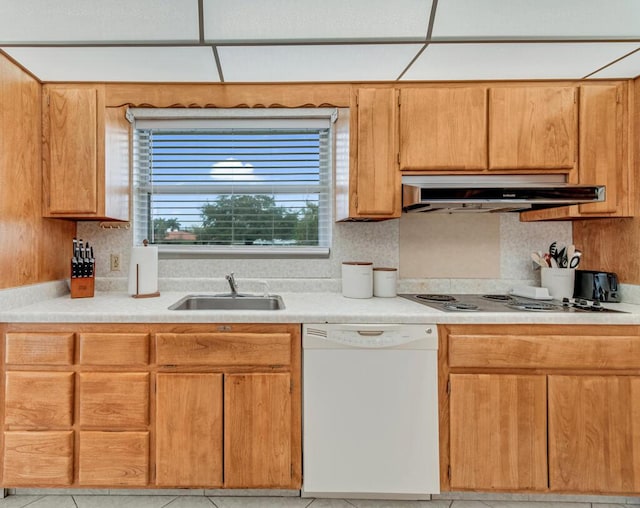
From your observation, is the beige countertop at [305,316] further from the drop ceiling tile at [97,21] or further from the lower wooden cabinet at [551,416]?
the drop ceiling tile at [97,21]

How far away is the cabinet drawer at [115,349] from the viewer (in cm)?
161

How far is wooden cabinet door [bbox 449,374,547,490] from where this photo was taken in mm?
1582

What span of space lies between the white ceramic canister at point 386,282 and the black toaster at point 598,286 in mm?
1122

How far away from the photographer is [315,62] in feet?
5.96

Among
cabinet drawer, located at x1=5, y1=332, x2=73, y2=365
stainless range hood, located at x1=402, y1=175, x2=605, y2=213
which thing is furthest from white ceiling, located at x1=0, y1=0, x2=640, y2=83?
cabinet drawer, located at x1=5, y1=332, x2=73, y2=365

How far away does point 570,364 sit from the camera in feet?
5.20

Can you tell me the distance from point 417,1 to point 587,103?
1205mm

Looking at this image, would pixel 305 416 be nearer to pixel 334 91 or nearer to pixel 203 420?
pixel 203 420

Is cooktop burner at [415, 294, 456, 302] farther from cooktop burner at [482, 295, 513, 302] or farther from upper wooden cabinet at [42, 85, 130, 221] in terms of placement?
upper wooden cabinet at [42, 85, 130, 221]

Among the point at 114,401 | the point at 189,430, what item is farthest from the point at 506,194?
the point at 114,401

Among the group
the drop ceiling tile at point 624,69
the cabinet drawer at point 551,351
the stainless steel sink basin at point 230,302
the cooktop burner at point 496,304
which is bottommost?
the cabinet drawer at point 551,351

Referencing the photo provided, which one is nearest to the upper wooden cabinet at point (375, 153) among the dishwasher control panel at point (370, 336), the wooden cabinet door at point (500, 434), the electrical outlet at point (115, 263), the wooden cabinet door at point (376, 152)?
the wooden cabinet door at point (376, 152)

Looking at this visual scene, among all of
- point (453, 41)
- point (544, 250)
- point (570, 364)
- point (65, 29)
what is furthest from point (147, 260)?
point (544, 250)

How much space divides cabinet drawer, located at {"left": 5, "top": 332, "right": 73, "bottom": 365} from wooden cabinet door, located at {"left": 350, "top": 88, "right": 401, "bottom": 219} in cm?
163
